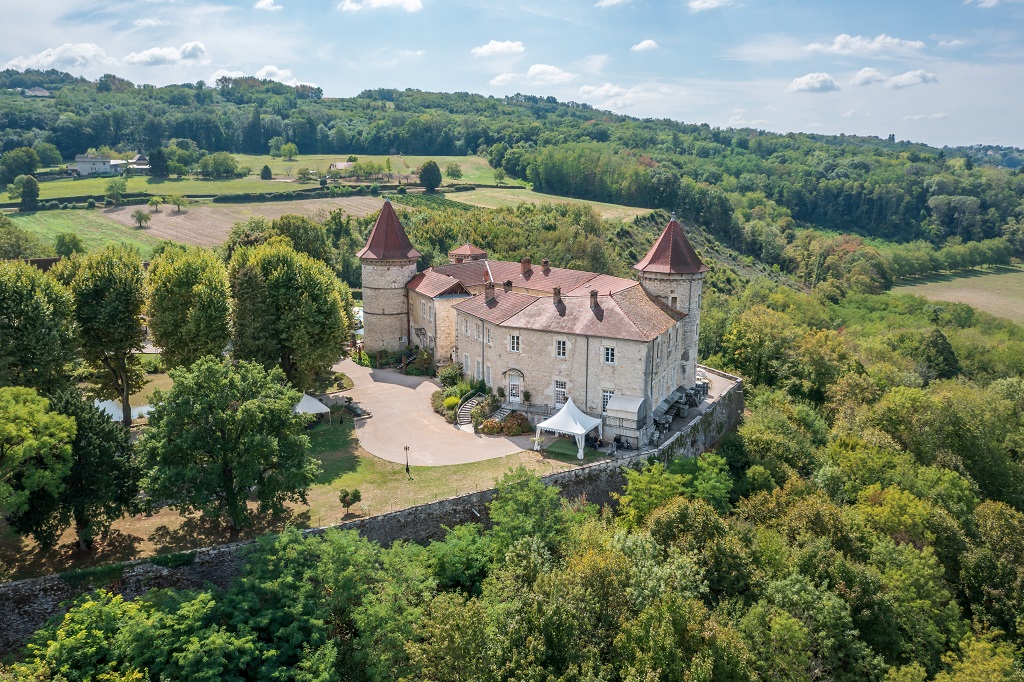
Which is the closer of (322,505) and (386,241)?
(322,505)

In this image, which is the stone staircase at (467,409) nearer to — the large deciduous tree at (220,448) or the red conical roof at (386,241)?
the large deciduous tree at (220,448)

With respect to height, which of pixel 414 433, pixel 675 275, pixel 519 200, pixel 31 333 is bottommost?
pixel 414 433

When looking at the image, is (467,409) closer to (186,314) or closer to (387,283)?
(387,283)

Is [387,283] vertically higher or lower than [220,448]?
higher

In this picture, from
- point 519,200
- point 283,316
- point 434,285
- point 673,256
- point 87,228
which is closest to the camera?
point 283,316

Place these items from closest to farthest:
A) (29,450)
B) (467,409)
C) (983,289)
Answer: (29,450) → (467,409) → (983,289)

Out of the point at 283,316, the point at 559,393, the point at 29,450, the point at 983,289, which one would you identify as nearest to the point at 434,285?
the point at 283,316
